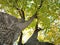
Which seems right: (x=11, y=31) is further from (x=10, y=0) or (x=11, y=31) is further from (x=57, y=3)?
(x=57, y=3)

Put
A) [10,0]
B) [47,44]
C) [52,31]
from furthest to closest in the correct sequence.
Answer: [52,31]
[47,44]
[10,0]

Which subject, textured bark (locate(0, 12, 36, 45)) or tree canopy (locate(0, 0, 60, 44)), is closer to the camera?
textured bark (locate(0, 12, 36, 45))

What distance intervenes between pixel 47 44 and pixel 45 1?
2.80 m

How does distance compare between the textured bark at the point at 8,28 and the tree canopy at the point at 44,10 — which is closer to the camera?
the textured bark at the point at 8,28

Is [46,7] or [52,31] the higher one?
[46,7]

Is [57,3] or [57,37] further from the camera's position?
[57,37]

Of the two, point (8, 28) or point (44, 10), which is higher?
point (44, 10)

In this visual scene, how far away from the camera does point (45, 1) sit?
12.0 m

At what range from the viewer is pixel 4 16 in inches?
438

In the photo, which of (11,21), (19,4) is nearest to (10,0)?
(19,4)

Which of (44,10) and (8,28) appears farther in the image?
(44,10)

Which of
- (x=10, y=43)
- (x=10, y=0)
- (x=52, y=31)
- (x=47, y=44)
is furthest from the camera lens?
(x=52, y=31)

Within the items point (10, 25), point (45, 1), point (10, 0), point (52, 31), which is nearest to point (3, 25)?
point (10, 25)

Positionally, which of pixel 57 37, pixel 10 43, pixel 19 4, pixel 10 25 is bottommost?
pixel 57 37
